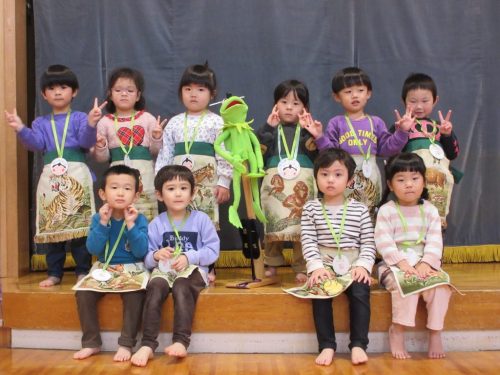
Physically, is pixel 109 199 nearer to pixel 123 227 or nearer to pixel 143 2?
pixel 123 227

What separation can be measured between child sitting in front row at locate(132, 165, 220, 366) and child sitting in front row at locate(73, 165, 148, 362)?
68mm

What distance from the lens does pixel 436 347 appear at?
2.65 metres

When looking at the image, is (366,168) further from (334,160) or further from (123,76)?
(123,76)

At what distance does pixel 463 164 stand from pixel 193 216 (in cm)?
189

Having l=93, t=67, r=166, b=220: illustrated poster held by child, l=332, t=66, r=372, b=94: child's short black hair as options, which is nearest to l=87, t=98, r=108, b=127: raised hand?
l=93, t=67, r=166, b=220: illustrated poster held by child

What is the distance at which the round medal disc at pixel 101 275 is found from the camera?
9.02 feet

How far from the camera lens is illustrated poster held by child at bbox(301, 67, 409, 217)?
3.11m

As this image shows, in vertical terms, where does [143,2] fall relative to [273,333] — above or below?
above

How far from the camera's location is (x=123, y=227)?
2.80 metres

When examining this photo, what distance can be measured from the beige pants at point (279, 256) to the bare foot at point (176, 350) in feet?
2.84

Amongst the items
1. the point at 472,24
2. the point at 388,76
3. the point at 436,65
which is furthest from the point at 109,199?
the point at 472,24

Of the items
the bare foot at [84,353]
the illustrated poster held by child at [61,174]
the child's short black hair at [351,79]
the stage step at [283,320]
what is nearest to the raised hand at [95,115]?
the illustrated poster held by child at [61,174]

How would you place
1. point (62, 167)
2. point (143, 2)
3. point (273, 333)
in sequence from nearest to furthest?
point (273, 333) < point (62, 167) < point (143, 2)

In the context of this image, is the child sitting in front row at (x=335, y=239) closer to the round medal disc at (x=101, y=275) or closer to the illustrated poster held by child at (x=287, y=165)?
the illustrated poster held by child at (x=287, y=165)
